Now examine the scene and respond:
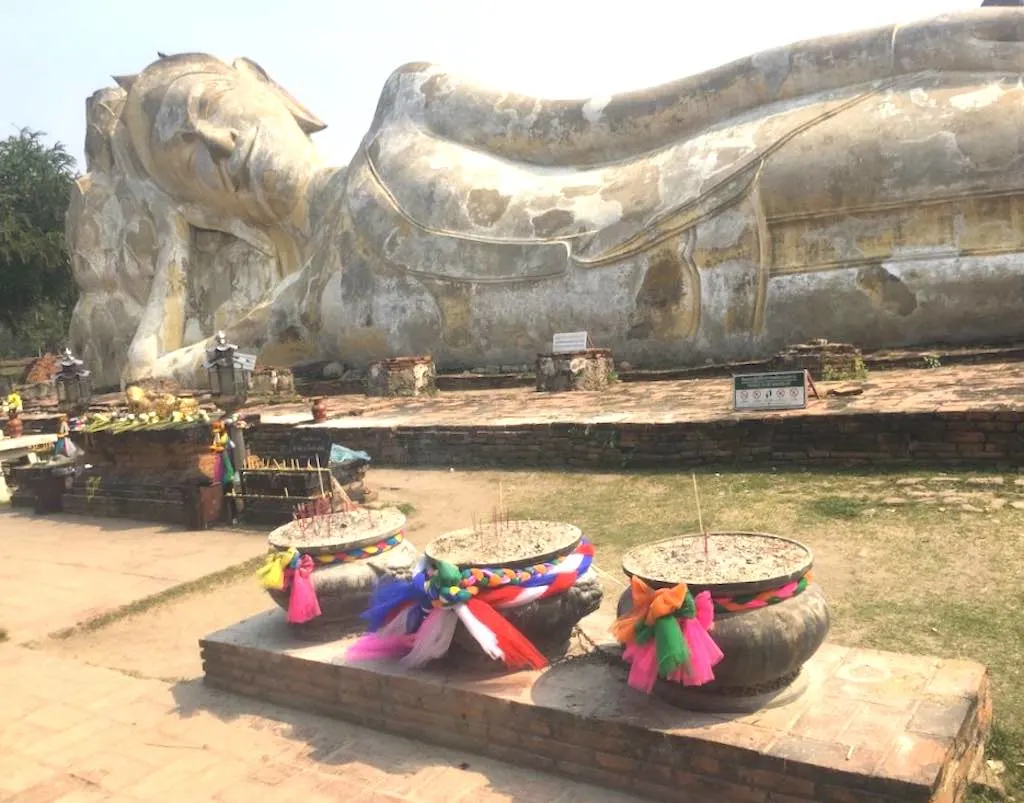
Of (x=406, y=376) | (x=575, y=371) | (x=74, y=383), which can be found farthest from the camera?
(x=74, y=383)

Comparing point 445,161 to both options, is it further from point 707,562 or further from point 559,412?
point 707,562

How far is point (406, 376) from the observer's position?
11.5 metres

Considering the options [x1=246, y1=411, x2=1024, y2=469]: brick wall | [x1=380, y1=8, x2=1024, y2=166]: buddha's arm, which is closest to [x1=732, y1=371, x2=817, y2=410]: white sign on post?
[x1=246, y1=411, x2=1024, y2=469]: brick wall

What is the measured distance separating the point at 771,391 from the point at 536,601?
4.20 metres

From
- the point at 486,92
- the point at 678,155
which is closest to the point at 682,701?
the point at 678,155

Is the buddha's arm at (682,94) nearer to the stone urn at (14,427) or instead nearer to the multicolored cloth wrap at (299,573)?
the stone urn at (14,427)

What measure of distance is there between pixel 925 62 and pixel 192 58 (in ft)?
38.9

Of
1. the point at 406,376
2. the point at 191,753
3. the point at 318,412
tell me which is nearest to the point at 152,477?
the point at 318,412

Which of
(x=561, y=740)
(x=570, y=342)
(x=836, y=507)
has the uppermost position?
(x=570, y=342)

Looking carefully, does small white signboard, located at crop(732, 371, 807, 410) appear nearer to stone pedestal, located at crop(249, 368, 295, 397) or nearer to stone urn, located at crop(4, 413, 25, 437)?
stone pedestal, located at crop(249, 368, 295, 397)

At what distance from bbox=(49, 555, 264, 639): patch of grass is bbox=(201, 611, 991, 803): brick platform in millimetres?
2087

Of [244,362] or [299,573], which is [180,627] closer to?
[299,573]

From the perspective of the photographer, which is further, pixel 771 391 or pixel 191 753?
pixel 771 391

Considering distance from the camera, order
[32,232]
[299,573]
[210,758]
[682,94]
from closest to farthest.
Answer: [210,758] → [299,573] → [682,94] → [32,232]
